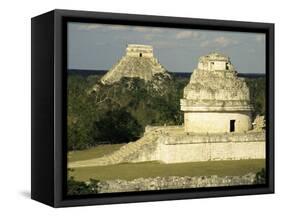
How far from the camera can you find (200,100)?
1081 centimetres

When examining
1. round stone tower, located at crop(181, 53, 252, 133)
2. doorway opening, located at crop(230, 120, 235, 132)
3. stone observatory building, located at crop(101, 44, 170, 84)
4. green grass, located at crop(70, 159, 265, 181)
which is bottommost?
green grass, located at crop(70, 159, 265, 181)

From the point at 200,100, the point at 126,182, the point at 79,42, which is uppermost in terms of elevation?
the point at 79,42

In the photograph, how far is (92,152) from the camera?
9984 mm

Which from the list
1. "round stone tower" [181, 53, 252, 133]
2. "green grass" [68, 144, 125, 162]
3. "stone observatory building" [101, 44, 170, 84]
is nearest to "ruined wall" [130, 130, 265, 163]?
"round stone tower" [181, 53, 252, 133]

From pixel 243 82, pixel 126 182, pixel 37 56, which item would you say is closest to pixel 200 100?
pixel 243 82

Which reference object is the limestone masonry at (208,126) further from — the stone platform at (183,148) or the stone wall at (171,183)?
the stone wall at (171,183)

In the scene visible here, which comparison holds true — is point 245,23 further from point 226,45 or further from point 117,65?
point 117,65

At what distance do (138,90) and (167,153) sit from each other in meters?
0.92

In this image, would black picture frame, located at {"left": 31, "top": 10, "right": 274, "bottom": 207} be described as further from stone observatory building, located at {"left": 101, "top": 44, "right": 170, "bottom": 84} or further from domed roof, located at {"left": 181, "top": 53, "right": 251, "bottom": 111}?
domed roof, located at {"left": 181, "top": 53, "right": 251, "bottom": 111}

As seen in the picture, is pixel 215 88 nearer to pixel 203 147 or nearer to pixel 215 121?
pixel 215 121

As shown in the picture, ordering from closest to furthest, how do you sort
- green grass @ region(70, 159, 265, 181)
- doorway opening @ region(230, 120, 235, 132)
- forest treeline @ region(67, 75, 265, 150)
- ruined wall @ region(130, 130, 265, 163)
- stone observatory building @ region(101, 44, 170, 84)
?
forest treeline @ region(67, 75, 265, 150)
green grass @ region(70, 159, 265, 181)
stone observatory building @ region(101, 44, 170, 84)
ruined wall @ region(130, 130, 265, 163)
doorway opening @ region(230, 120, 235, 132)

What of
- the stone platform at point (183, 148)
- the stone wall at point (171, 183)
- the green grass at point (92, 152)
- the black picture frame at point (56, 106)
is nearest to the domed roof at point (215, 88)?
the stone platform at point (183, 148)

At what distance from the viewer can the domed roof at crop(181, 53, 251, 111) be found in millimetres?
10734

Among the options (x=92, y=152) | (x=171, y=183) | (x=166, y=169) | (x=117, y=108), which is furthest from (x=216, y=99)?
(x=92, y=152)
